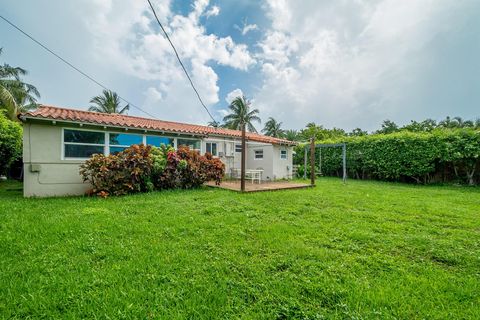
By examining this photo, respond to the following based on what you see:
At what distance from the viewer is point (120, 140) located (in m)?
9.94

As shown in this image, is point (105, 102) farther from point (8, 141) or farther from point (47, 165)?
point (47, 165)

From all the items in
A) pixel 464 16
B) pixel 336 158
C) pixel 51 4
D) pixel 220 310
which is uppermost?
pixel 464 16

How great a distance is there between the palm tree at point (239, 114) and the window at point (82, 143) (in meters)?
20.9

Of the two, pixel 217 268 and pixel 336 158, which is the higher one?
pixel 336 158

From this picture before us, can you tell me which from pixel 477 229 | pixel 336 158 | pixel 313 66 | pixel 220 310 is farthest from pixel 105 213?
pixel 336 158

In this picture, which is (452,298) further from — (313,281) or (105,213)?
(105,213)

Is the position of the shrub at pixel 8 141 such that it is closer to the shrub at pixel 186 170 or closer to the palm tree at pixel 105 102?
the shrub at pixel 186 170

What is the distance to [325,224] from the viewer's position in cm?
492

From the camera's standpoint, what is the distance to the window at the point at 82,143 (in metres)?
8.73

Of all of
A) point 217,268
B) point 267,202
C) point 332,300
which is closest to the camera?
point 332,300

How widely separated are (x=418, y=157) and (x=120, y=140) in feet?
54.6

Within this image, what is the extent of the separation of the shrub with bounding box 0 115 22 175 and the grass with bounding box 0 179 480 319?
7.46 meters

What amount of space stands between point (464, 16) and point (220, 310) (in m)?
16.5

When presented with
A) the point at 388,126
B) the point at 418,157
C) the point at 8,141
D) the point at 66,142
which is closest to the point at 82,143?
the point at 66,142
